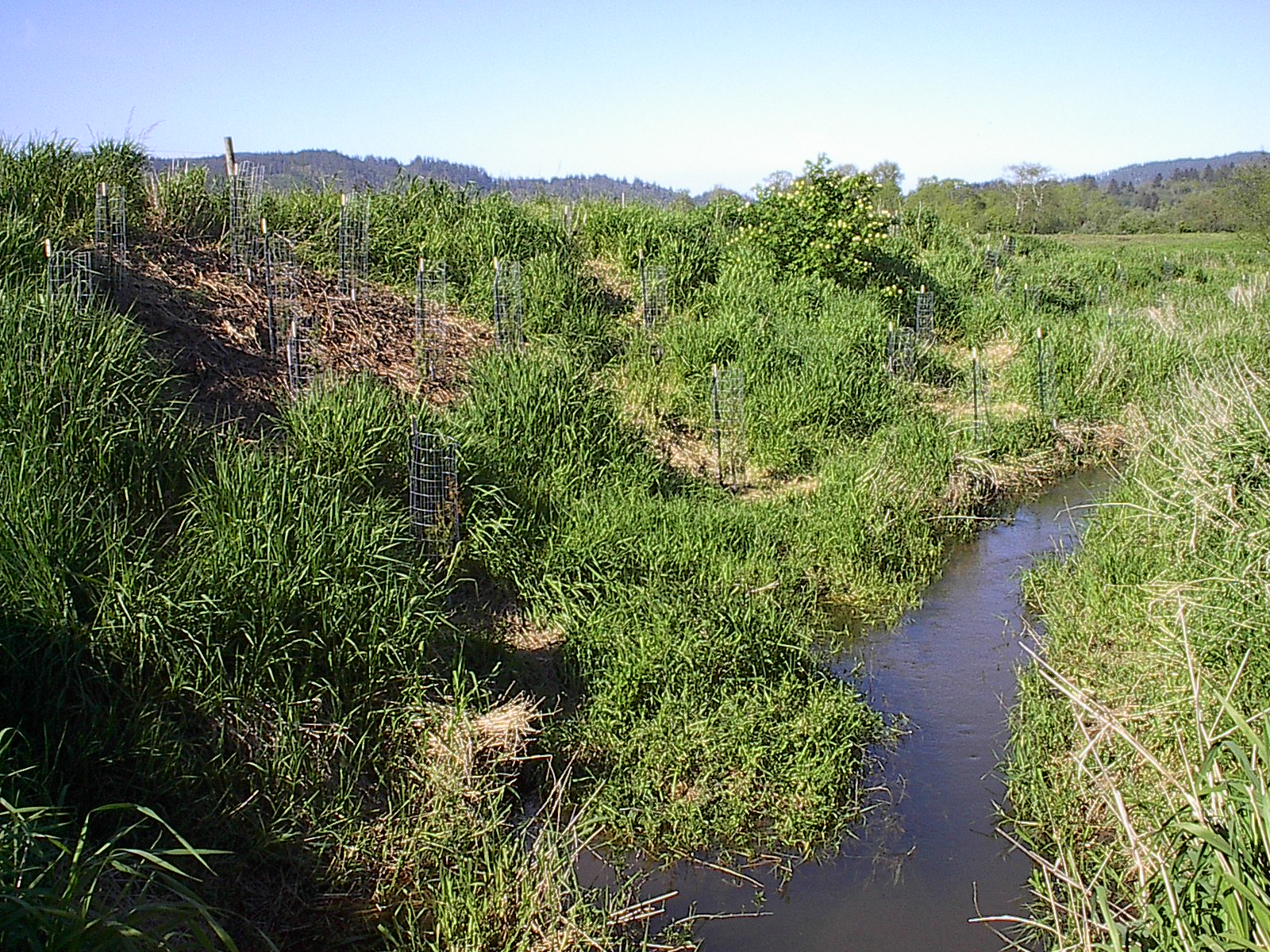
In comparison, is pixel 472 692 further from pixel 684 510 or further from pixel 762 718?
pixel 684 510

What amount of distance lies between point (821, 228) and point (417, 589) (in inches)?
397

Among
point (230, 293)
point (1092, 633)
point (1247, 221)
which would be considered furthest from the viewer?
point (1247, 221)

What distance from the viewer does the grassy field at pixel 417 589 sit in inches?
170

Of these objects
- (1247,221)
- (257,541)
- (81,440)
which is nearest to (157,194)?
(81,440)

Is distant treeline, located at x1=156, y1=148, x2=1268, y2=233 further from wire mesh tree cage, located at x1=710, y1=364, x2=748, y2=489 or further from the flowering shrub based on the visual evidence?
wire mesh tree cage, located at x1=710, y1=364, x2=748, y2=489

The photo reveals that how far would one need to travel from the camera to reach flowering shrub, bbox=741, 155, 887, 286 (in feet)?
47.2

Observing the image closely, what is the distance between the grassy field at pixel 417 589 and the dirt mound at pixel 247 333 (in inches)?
1.6

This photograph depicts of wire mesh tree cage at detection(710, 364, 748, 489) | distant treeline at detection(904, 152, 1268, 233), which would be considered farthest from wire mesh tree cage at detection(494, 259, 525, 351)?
distant treeline at detection(904, 152, 1268, 233)

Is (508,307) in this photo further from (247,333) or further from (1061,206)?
(1061,206)

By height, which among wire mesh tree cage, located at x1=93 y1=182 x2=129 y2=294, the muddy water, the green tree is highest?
the green tree

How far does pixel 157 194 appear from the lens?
9461 mm

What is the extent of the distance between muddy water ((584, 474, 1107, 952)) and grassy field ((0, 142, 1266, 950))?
0.22 meters

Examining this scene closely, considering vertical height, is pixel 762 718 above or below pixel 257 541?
below

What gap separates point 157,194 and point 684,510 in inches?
206
